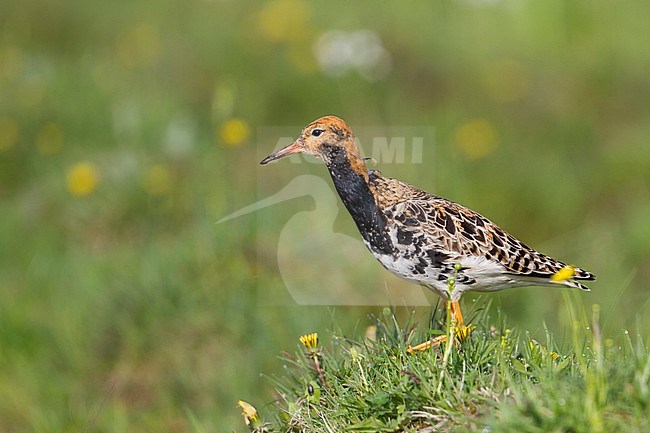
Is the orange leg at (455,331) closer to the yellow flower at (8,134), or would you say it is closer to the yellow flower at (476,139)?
the yellow flower at (476,139)

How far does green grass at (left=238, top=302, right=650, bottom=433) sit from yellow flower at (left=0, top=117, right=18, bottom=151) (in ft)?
20.2

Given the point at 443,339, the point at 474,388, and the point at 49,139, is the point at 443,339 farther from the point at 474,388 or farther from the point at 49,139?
the point at 49,139

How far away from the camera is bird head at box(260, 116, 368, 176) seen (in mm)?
4445

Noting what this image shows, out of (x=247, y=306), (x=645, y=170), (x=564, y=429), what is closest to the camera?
(x=564, y=429)

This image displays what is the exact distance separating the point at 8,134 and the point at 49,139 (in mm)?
473

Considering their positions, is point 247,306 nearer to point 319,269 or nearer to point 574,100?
point 319,269

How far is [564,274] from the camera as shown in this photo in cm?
430

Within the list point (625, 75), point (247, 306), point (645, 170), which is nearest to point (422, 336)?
point (247, 306)

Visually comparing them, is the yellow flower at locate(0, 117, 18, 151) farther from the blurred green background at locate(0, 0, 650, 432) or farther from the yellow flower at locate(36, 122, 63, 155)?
the yellow flower at locate(36, 122, 63, 155)

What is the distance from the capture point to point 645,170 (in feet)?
31.6

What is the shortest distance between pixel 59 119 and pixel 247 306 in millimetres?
3934

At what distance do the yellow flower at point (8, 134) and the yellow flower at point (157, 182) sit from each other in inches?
69.2

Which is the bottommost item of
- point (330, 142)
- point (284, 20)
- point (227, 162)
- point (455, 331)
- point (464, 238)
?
point (455, 331)

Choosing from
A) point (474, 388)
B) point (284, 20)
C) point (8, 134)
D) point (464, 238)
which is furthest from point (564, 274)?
point (284, 20)
